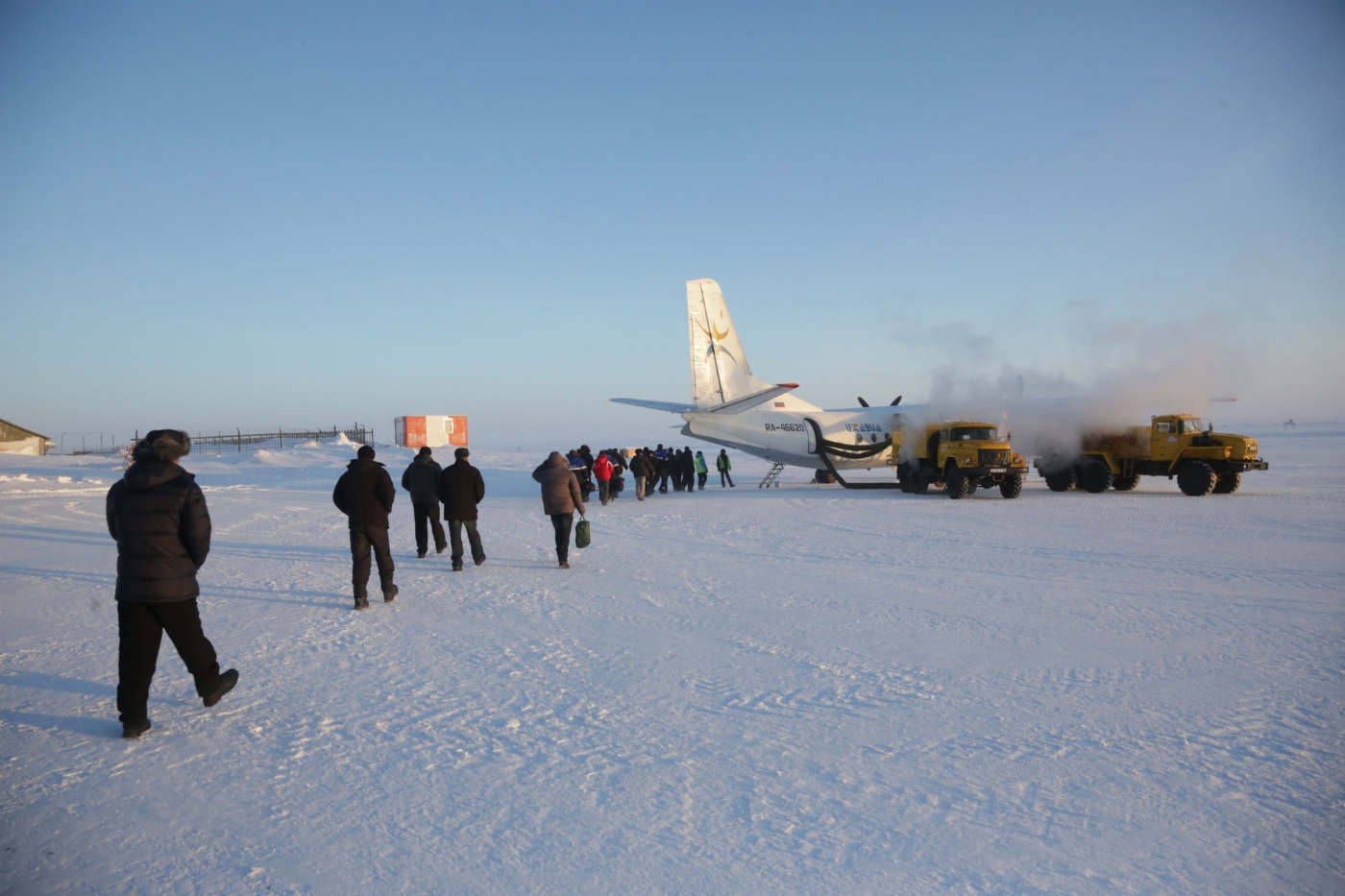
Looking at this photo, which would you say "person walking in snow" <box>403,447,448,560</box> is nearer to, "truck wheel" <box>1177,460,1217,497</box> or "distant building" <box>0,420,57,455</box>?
"truck wheel" <box>1177,460,1217,497</box>

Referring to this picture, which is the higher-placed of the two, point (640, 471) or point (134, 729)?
point (640, 471)

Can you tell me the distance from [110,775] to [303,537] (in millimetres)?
10401

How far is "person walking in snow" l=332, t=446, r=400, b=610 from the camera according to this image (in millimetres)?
7508

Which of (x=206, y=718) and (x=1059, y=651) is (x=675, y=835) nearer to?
(x=206, y=718)

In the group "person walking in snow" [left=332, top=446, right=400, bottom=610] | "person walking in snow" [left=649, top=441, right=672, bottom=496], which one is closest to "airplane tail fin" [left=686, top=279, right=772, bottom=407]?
"person walking in snow" [left=649, top=441, right=672, bottom=496]

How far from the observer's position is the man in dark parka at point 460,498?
991 cm

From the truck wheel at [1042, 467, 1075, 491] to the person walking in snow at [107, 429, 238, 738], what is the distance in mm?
22914

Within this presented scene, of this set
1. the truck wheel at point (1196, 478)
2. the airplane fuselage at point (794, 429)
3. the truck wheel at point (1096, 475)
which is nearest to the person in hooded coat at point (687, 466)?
the airplane fuselage at point (794, 429)

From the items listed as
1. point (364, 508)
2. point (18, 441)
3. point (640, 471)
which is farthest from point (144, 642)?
point (18, 441)

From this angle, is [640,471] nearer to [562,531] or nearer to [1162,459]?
[562,531]

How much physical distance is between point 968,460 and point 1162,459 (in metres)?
5.57

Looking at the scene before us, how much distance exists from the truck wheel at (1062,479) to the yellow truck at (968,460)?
2627mm

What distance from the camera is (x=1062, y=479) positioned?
2248 centimetres

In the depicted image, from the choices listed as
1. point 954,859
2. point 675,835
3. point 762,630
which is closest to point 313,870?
point 675,835
